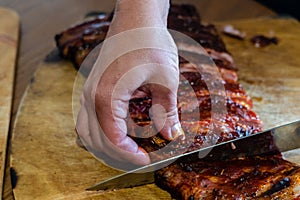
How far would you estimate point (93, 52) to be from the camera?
3.19m

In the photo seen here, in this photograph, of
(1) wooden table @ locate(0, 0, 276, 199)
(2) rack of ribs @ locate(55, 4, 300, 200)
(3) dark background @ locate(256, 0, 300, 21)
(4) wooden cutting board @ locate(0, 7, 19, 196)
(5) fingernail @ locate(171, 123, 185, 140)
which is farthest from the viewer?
(3) dark background @ locate(256, 0, 300, 21)

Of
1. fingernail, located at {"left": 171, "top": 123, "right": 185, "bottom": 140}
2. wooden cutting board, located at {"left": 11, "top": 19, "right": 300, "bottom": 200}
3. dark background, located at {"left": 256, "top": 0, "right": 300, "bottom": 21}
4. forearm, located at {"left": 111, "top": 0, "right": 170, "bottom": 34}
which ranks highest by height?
forearm, located at {"left": 111, "top": 0, "right": 170, "bottom": 34}

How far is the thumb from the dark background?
6.36 feet

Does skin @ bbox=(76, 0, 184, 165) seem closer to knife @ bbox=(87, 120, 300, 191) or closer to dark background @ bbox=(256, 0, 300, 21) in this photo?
knife @ bbox=(87, 120, 300, 191)

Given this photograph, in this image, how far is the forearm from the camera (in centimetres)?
239

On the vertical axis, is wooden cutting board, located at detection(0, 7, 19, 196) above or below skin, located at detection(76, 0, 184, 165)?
below

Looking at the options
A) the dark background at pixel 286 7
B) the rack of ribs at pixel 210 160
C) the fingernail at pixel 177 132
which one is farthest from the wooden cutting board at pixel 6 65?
the dark background at pixel 286 7

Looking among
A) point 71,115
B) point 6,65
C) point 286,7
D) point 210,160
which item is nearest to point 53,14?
point 6,65

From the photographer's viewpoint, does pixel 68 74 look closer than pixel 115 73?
No

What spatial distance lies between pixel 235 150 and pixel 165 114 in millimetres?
376

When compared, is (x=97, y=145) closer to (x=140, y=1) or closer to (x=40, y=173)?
(x=40, y=173)

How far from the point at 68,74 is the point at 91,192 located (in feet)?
3.48

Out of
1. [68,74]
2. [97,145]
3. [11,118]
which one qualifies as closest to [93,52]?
[68,74]

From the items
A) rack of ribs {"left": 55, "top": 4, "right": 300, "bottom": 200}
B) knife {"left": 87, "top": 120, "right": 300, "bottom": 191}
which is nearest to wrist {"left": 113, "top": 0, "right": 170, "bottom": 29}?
rack of ribs {"left": 55, "top": 4, "right": 300, "bottom": 200}
